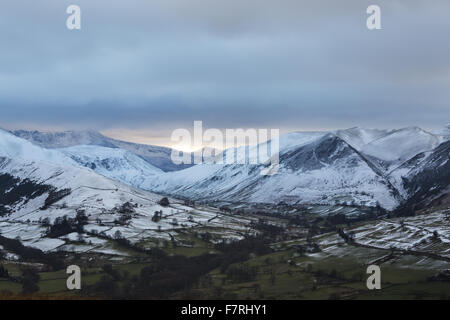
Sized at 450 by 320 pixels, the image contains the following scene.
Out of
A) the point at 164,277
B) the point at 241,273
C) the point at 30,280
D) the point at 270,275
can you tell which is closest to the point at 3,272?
the point at 30,280

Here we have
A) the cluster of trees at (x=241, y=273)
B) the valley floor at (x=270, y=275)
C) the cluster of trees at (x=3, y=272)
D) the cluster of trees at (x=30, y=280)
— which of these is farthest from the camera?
the cluster of trees at (x=3, y=272)

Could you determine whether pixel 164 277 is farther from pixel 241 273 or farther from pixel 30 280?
pixel 30 280

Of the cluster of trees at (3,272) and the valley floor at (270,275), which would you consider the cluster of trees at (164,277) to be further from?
the cluster of trees at (3,272)

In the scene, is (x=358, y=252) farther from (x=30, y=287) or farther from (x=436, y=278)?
(x=30, y=287)

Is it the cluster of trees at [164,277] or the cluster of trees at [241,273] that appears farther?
the cluster of trees at [241,273]

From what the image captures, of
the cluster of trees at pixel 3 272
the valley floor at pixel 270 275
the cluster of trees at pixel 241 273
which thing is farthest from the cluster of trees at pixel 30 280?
the cluster of trees at pixel 241 273

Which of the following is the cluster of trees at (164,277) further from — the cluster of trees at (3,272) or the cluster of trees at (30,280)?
the cluster of trees at (3,272)

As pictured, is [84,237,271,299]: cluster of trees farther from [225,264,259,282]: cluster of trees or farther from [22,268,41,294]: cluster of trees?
[22,268,41,294]: cluster of trees

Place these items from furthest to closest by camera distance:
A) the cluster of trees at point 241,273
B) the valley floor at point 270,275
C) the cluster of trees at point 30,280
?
the cluster of trees at point 241,273
the cluster of trees at point 30,280
the valley floor at point 270,275
